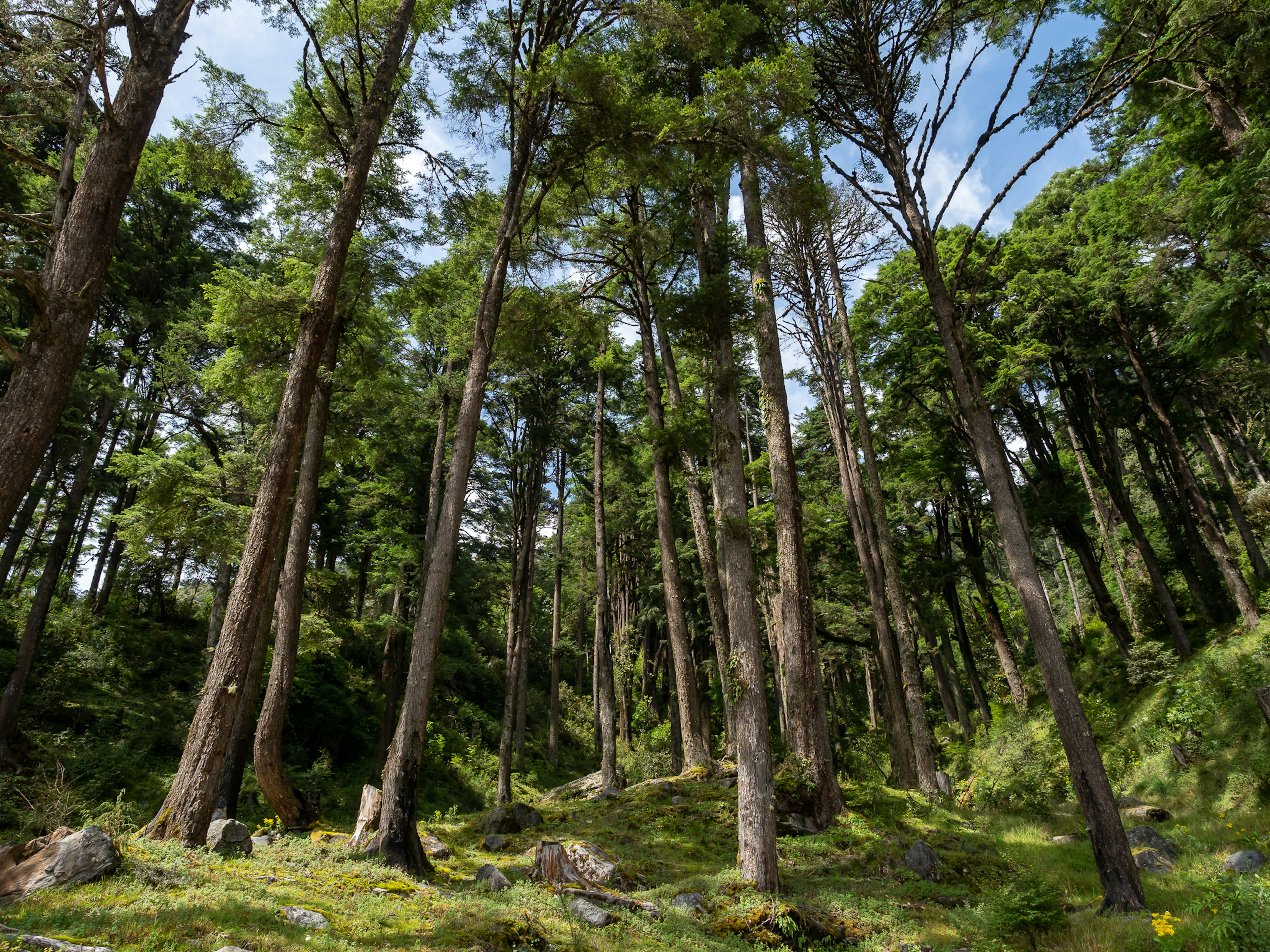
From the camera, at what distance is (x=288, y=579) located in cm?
1043

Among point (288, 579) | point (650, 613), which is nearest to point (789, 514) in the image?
point (288, 579)

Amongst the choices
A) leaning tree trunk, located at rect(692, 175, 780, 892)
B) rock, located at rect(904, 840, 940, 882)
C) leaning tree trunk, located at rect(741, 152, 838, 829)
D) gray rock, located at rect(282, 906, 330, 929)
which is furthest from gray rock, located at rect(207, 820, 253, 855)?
rock, located at rect(904, 840, 940, 882)

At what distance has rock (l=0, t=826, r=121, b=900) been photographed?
4.05 metres

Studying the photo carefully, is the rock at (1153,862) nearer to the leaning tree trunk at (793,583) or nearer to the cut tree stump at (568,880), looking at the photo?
the leaning tree trunk at (793,583)

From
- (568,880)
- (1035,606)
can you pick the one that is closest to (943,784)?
(1035,606)

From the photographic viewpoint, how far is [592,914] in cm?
571

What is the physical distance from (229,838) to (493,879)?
2922 millimetres

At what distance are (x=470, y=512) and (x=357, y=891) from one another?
17325mm

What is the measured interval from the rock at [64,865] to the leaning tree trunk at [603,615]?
12.1 m

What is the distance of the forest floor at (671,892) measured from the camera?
4004 millimetres

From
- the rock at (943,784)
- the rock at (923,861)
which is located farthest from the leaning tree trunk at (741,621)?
the rock at (943,784)

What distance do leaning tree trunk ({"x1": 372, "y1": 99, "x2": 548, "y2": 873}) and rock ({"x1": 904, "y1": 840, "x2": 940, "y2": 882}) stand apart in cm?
612

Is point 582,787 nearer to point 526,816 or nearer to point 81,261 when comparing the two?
point 526,816

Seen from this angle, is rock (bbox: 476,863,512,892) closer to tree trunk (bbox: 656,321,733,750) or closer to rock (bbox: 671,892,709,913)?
rock (bbox: 671,892,709,913)
